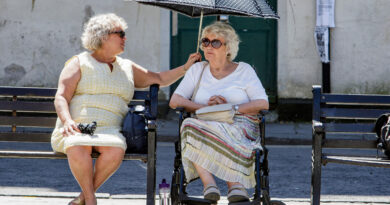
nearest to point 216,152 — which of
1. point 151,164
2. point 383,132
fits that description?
point 151,164

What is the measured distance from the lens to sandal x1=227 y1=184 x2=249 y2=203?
4.75 metres

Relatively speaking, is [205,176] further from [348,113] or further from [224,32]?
[348,113]

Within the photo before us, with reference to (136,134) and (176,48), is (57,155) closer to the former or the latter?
(136,134)

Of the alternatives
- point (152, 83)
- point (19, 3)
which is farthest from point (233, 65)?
point (19, 3)

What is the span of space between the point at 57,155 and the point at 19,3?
27.9 ft

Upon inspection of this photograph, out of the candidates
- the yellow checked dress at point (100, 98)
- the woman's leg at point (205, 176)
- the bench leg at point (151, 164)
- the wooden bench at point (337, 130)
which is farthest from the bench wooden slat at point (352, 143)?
the yellow checked dress at point (100, 98)

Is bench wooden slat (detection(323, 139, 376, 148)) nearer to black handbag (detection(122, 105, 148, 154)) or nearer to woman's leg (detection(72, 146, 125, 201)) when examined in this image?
black handbag (detection(122, 105, 148, 154))

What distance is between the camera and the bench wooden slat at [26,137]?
214 inches

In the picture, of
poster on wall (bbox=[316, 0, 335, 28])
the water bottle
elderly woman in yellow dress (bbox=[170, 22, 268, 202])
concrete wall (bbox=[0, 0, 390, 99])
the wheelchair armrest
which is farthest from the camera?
concrete wall (bbox=[0, 0, 390, 99])

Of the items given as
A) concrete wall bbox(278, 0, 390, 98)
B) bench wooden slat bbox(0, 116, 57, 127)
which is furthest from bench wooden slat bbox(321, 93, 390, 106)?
concrete wall bbox(278, 0, 390, 98)

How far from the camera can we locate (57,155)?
502cm

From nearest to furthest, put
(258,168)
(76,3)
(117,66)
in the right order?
1. (258,168)
2. (117,66)
3. (76,3)

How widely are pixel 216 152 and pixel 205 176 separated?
0.65ft

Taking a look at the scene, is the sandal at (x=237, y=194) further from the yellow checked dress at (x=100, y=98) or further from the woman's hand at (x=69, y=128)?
the woman's hand at (x=69, y=128)
